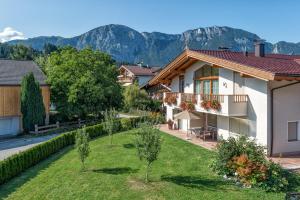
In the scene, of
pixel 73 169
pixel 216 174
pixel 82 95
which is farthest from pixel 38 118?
pixel 216 174

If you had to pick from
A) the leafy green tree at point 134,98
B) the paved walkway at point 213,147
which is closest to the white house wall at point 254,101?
the paved walkway at point 213,147

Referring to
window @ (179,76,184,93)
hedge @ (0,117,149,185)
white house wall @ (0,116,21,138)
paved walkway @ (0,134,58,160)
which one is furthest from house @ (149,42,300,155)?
white house wall @ (0,116,21,138)

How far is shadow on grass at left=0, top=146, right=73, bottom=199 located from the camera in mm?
14656

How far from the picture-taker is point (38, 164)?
19406 mm

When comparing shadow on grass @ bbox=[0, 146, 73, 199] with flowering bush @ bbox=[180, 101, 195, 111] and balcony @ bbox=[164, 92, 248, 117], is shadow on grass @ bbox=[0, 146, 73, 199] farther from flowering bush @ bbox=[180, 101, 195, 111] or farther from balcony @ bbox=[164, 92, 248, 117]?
balcony @ bbox=[164, 92, 248, 117]

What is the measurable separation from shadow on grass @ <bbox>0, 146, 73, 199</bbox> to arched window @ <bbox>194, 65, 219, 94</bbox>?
1136 centimetres

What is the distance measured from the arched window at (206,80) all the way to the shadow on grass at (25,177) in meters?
11.4

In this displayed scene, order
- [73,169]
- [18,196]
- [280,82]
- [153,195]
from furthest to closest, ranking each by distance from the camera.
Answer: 1. [280,82]
2. [73,169]
3. [18,196]
4. [153,195]

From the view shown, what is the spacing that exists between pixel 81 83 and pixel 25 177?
16.1 m

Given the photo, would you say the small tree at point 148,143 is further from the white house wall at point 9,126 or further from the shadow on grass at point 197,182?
the white house wall at point 9,126

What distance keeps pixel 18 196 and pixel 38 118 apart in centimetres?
1829

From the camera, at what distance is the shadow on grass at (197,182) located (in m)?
13.4

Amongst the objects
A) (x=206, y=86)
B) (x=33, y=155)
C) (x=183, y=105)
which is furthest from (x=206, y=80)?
(x=33, y=155)

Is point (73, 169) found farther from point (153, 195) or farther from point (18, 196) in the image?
point (153, 195)
